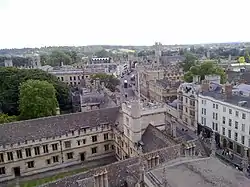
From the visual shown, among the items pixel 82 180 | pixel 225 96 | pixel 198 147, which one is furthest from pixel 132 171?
pixel 225 96

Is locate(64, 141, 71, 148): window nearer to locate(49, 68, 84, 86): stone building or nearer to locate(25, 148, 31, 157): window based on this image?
locate(25, 148, 31, 157): window

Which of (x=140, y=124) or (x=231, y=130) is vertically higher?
(x=140, y=124)

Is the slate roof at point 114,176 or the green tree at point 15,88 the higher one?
the green tree at point 15,88

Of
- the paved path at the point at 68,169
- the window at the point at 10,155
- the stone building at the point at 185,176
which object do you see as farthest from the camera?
the window at the point at 10,155

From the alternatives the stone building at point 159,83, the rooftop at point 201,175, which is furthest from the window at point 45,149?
the stone building at point 159,83

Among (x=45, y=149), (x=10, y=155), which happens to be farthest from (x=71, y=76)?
(x=10, y=155)

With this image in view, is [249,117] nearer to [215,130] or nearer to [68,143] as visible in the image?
[215,130]

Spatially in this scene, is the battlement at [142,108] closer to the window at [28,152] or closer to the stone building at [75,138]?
the stone building at [75,138]
